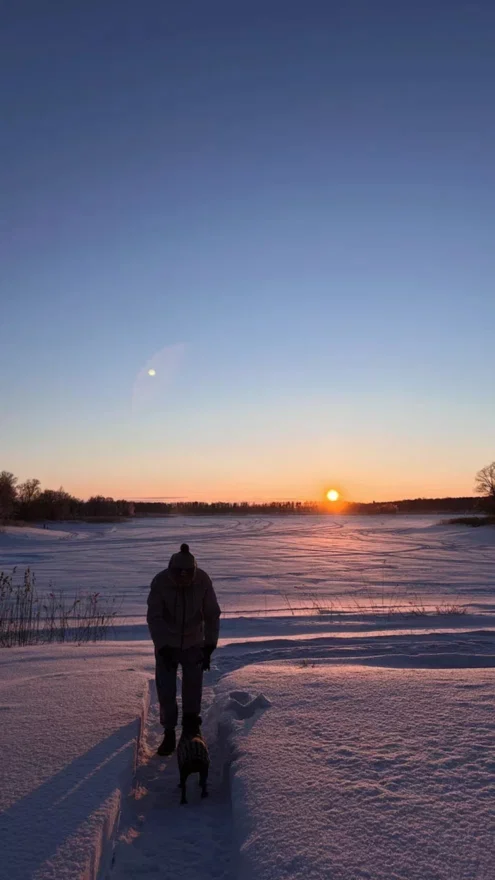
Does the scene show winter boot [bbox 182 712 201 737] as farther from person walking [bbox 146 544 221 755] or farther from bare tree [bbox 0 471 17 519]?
bare tree [bbox 0 471 17 519]

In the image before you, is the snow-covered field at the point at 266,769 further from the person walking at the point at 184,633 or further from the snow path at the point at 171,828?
the person walking at the point at 184,633

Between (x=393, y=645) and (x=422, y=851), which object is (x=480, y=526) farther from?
(x=422, y=851)

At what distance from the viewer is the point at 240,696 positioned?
5707 millimetres

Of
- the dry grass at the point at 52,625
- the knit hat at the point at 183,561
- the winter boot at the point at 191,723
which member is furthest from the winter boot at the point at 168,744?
the dry grass at the point at 52,625

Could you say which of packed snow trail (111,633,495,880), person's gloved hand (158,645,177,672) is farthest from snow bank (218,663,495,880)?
person's gloved hand (158,645,177,672)

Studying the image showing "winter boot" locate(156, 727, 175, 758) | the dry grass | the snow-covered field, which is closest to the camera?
the snow-covered field

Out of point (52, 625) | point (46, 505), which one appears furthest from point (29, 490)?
point (52, 625)

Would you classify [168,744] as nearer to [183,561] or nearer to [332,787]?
[183,561]

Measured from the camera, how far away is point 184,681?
510cm

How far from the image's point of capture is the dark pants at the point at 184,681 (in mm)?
5031

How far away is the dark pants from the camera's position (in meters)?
5.03

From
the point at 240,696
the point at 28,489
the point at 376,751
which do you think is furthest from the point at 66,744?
the point at 28,489

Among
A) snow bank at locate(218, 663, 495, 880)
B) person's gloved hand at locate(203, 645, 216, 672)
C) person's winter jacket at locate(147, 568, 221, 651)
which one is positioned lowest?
snow bank at locate(218, 663, 495, 880)

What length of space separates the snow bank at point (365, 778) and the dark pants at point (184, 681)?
15.0 inches
